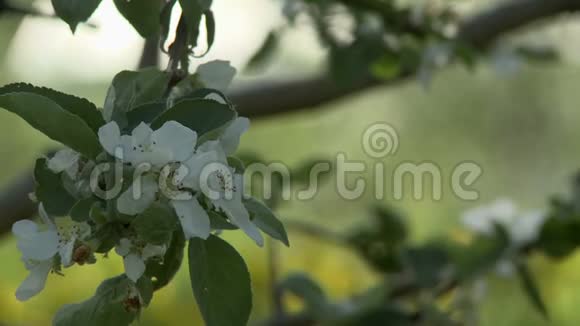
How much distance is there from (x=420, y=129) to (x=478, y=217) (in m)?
1.90

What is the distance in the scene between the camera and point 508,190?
9.62ft

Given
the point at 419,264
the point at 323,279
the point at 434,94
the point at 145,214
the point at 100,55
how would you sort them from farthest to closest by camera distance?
the point at 434,94, the point at 100,55, the point at 323,279, the point at 419,264, the point at 145,214

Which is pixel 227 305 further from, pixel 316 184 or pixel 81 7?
pixel 316 184

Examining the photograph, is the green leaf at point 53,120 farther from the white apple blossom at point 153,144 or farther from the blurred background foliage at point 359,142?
the blurred background foliage at point 359,142

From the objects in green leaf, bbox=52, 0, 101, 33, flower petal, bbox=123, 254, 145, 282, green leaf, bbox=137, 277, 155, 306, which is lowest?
green leaf, bbox=137, 277, 155, 306

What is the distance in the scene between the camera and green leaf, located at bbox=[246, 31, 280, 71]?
1.04m

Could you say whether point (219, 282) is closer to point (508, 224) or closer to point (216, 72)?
point (216, 72)

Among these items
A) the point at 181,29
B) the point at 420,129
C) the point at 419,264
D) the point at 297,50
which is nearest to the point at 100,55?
the point at 297,50

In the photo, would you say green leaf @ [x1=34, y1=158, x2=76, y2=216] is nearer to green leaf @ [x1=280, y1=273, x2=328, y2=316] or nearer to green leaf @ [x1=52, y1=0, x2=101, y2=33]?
green leaf @ [x1=52, y1=0, x2=101, y2=33]

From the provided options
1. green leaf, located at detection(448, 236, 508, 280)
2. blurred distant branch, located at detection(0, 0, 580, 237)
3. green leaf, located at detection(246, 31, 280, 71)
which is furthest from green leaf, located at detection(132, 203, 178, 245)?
blurred distant branch, located at detection(0, 0, 580, 237)

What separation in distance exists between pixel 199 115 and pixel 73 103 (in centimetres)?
6

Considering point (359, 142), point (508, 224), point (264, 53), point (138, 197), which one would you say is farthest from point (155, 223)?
point (359, 142)

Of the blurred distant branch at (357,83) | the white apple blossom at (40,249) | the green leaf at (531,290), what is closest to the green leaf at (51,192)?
the white apple blossom at (40,249)

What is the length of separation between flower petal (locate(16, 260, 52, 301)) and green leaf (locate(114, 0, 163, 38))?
0.44 feet
